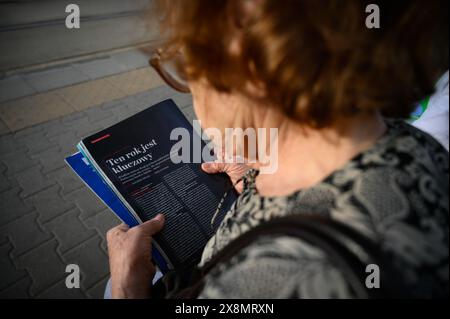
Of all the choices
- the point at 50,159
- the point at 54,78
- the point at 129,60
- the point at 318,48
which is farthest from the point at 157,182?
the point at 129,60

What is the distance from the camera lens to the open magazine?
1.21 metres

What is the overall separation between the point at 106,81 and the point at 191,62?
4.64 m

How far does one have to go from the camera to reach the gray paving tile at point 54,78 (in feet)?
15.0

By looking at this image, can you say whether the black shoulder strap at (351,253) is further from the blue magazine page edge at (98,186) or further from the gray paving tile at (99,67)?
the gray paving tile at (99,67)

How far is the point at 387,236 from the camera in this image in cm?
62

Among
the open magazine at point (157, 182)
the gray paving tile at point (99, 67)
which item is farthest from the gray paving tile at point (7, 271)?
the gray paving tile at point (99, 67)

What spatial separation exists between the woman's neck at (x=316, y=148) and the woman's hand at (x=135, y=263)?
1.61 feet

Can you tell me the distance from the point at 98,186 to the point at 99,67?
15.5 ft

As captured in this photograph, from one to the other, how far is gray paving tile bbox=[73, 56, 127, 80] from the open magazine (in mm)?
4208

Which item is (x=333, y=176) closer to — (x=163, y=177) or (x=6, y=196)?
(x=163, y=177)

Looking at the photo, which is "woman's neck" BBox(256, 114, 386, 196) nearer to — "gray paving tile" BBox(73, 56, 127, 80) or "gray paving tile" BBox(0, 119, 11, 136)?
"gray paving tile" BBox(0, 119, 11, 136)

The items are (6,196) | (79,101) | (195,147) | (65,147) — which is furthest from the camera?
(79,101)

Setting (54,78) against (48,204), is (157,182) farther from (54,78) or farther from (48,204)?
(54,78)
